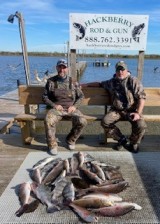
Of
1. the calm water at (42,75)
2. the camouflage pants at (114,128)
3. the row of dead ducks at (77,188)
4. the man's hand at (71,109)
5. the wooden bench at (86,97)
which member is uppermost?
the wooden bench at (86,97)

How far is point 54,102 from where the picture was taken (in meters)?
5.10

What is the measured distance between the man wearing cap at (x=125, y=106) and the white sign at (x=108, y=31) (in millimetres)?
922

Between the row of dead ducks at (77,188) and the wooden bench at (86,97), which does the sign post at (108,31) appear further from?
the row of dead ducks at (77,188)

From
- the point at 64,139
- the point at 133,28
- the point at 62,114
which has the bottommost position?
the point at 64,139

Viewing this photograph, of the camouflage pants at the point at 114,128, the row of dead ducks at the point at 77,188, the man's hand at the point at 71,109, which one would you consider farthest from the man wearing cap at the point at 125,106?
the row of dead ducks at the point at 77,188

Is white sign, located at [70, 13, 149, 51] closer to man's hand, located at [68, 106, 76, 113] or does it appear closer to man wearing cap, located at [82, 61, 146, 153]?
man wearing cap, located at [82, 61, 146, 153]

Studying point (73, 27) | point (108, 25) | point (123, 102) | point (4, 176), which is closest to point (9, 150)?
point (4, 176)

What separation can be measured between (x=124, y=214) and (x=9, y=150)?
2.61 meters

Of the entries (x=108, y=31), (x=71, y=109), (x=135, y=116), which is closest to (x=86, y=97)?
(x=71, y=109)

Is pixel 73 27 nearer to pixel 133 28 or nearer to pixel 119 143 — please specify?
pixel 133 28

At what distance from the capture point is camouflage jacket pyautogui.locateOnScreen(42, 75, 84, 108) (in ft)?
16.5

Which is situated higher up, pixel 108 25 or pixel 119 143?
pixel 108 25

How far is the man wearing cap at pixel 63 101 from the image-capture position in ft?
16.1

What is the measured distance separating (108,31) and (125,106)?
1.58 m
